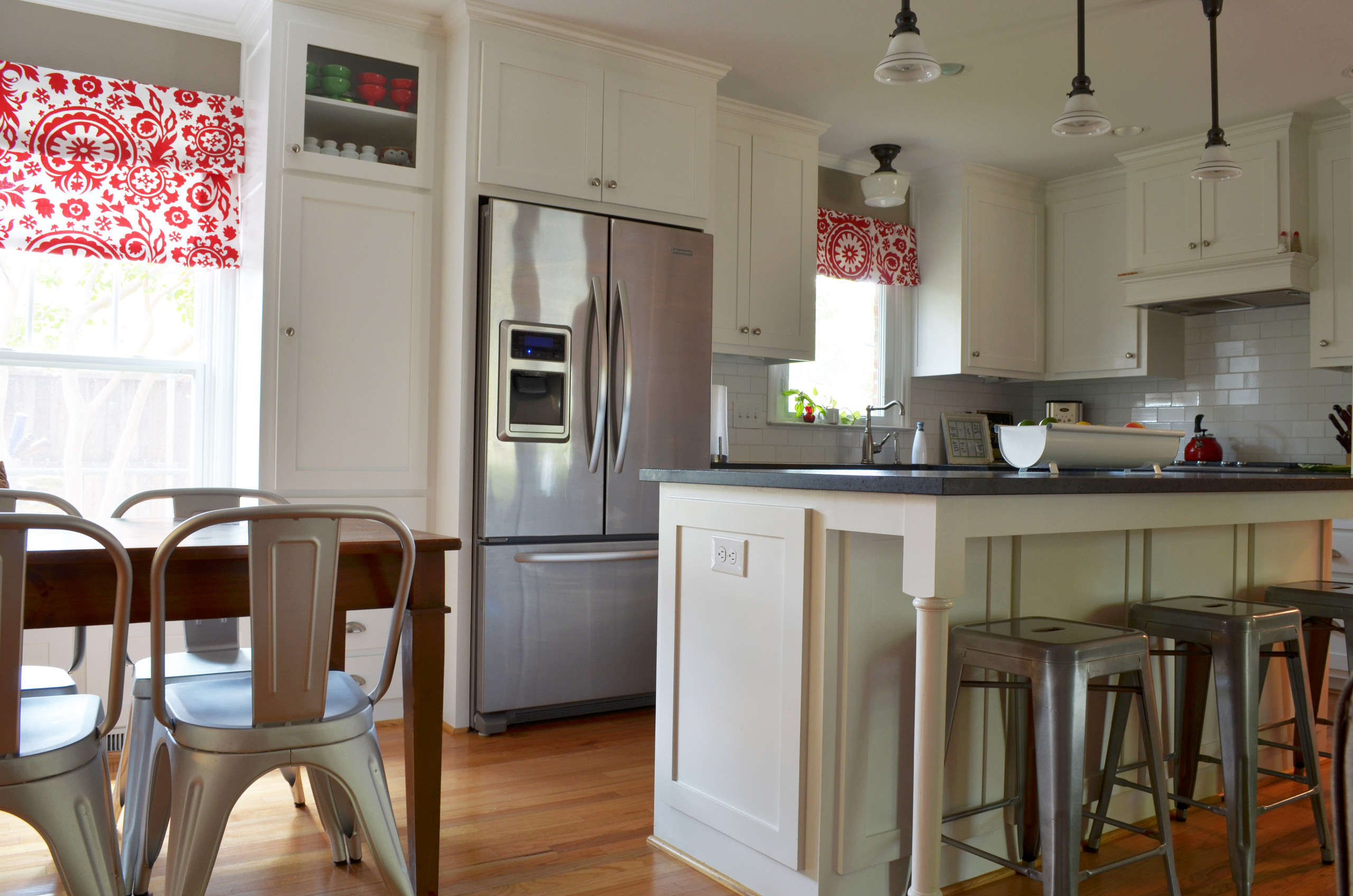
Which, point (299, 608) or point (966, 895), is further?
point (966, 895)

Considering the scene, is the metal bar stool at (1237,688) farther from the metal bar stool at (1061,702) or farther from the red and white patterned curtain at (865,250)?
the red and white patterned curtain at (865,250)

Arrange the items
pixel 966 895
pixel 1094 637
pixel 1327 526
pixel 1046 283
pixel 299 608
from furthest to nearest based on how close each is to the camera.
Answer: pixel 1046 283
pixel 1327 526
pixel 966 895
pixel 1094 637
pixel 299 608

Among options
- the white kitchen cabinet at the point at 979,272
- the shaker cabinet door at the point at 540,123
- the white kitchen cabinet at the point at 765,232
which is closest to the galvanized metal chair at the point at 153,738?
the shaker cabinet door at the point at 540,123

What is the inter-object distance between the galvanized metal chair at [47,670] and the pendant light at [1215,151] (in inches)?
128

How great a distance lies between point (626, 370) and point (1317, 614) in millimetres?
2196

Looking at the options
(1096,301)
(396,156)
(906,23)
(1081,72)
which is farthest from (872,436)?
(906,23)

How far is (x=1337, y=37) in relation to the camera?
11.5 ft

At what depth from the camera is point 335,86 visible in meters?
3.38

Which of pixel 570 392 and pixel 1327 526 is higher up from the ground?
pixel 570 392

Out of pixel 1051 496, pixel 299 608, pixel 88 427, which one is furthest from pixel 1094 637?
pixel 88 427

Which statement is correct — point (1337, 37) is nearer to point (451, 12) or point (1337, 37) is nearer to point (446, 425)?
point (451, 12)

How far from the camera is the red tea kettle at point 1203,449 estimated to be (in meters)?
4.79

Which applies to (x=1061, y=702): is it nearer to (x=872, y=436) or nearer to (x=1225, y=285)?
(x=872, y=436)

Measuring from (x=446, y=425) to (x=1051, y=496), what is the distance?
7.18 ft
